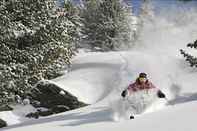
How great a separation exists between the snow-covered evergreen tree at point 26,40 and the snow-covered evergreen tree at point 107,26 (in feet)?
99.7

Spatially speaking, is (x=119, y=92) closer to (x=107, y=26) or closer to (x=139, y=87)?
(x=139, y=87)

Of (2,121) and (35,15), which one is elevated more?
(35,15)

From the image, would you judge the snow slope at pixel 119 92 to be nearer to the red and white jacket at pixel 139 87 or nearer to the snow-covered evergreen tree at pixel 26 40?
the red and white jacket at pixel 139 87

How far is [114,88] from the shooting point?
28.5 m

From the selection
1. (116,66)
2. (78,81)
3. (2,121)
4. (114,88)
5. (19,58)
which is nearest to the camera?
(2,121)

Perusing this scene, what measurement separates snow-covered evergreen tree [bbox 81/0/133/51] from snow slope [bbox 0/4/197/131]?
15294 millimetres

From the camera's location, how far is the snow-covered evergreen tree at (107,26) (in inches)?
2296

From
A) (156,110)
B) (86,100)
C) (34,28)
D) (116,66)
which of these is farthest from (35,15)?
(156,110)

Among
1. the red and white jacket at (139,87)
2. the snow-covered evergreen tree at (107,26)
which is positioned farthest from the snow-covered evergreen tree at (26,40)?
the snow-covered evergreen tree at (107,26)

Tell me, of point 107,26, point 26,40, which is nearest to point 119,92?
point 26,40

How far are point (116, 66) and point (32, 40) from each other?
29.6 feet

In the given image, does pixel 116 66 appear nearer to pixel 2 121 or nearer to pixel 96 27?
pixel 2 121

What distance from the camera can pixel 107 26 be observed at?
191 ft

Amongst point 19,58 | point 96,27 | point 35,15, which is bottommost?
point 96,27
